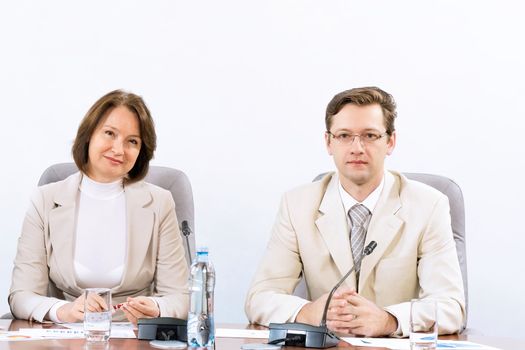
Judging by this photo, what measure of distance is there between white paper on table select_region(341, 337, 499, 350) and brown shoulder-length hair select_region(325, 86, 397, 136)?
0.91m

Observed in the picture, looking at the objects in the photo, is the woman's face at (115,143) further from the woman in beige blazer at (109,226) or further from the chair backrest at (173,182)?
→ the chair backrest at (173,182)

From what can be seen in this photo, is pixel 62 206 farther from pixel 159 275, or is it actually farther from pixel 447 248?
pixel 447 248

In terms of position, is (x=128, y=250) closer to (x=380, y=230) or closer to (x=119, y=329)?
(x=119, y=329)

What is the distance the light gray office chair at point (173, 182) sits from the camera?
11.4 ft

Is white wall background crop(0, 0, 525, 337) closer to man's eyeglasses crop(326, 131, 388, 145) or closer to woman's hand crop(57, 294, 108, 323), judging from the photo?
man's eyeglasses crop(326, 131, 388, 145)

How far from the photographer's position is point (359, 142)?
10.3 ft

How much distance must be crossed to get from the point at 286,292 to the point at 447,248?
598 millimetres

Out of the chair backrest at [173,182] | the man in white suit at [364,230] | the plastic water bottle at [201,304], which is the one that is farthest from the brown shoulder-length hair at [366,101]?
the plastic water bottle at [201,304]

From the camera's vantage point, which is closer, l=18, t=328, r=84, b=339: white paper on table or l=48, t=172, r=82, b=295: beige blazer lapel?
l=18, t=328, r=84, b=339: white paper on table

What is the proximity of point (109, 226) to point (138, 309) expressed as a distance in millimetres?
477

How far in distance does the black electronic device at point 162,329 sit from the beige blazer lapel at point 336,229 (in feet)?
2.83

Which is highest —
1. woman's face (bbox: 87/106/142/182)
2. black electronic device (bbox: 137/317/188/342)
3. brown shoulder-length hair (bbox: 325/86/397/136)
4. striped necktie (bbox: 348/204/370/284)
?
brown shoulder-length hair (bbox: 325/86/397/136)

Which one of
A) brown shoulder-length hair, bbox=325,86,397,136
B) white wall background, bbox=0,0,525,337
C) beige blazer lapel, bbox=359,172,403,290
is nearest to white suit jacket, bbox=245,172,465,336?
beige blazer lapel, bbox=359,172,403,290

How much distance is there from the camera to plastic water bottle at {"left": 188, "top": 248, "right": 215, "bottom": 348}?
7.63ft
